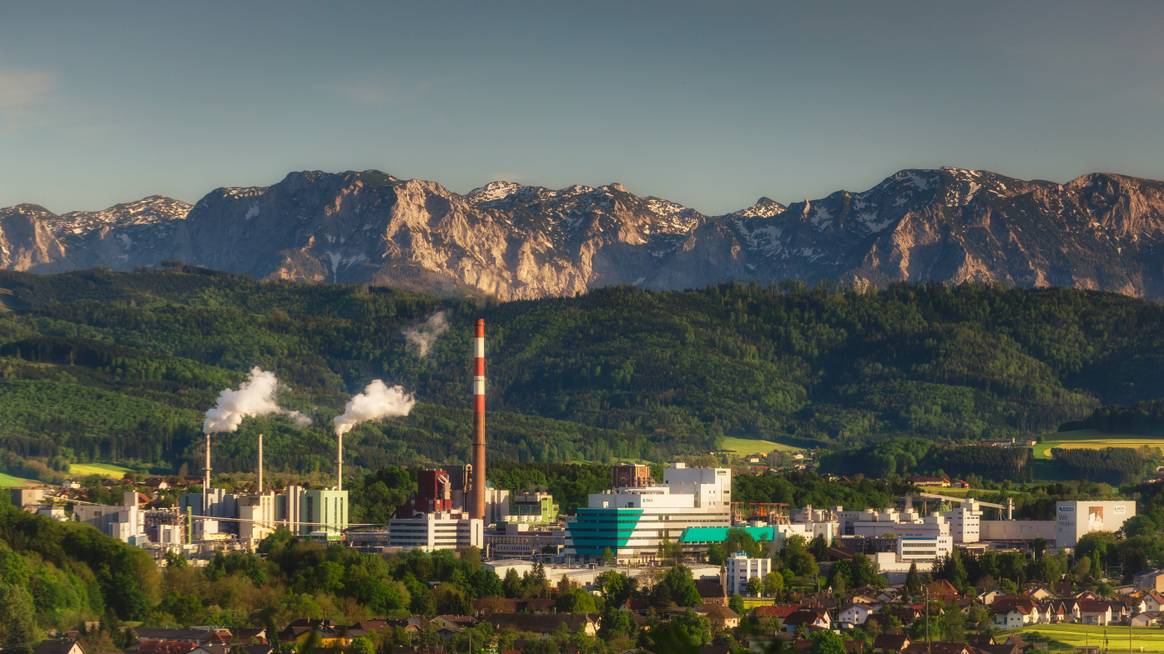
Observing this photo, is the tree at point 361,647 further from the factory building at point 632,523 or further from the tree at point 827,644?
the factory building at point 632,523

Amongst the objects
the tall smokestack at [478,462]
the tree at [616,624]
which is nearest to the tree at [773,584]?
the tree at [616,624]

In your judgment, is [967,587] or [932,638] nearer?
[932,638]

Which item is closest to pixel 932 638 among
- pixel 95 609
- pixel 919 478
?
pixel 95 609

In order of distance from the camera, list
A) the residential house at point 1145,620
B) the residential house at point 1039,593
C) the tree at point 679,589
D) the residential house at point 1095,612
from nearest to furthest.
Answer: the residential house at point 1145,620, the residential house at point 1095,612, the tree at point 679,589, the residential house at point 1039,593

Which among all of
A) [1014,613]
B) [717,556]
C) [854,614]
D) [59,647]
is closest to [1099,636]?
[1014,613]

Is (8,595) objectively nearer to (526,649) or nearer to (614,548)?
(526,649)

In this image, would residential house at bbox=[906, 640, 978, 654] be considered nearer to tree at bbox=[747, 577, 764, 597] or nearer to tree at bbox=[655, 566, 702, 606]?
tree at bbox=[655, 566, 702, 606]
